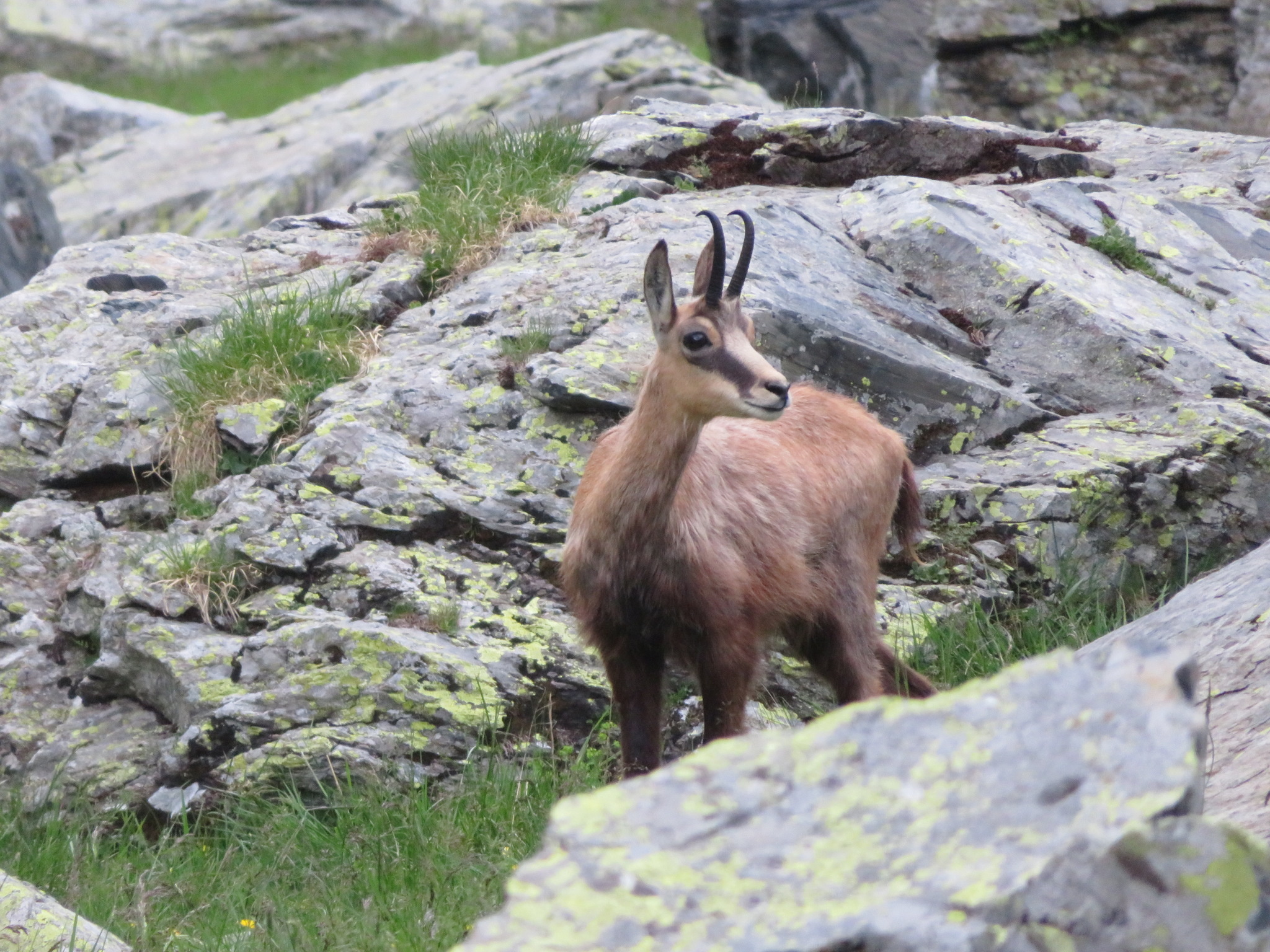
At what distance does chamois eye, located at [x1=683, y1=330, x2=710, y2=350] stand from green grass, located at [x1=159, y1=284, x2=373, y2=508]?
8.13 feet

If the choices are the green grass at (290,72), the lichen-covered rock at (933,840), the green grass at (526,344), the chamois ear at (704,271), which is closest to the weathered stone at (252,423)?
the green grass at (526,344)

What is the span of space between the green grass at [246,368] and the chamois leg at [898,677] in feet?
10.2

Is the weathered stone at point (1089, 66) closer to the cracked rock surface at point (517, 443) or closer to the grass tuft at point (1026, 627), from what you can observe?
the cracked rock surface at point (517, 443)

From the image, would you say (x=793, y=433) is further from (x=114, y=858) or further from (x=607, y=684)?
(x=114, y=858)

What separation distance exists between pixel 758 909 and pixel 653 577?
321 cm

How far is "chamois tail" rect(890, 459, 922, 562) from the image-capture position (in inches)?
253

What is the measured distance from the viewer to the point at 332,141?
16.8 m

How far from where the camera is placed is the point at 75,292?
801cm

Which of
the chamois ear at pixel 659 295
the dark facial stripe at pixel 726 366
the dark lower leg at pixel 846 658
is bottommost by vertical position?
the dark lower leg at pixel 846 658

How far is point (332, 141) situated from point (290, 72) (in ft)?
31.6

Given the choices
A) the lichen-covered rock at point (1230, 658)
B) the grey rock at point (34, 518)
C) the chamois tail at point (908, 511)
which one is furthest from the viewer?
the grey rock at point (34, 518)

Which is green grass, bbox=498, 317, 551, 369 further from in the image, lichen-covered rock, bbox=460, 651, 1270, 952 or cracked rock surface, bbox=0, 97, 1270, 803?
lichen-covered rock, bbox=460, 651, 1270, 952

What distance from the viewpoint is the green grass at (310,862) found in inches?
161

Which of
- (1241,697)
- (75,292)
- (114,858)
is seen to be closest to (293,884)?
(114,858)
